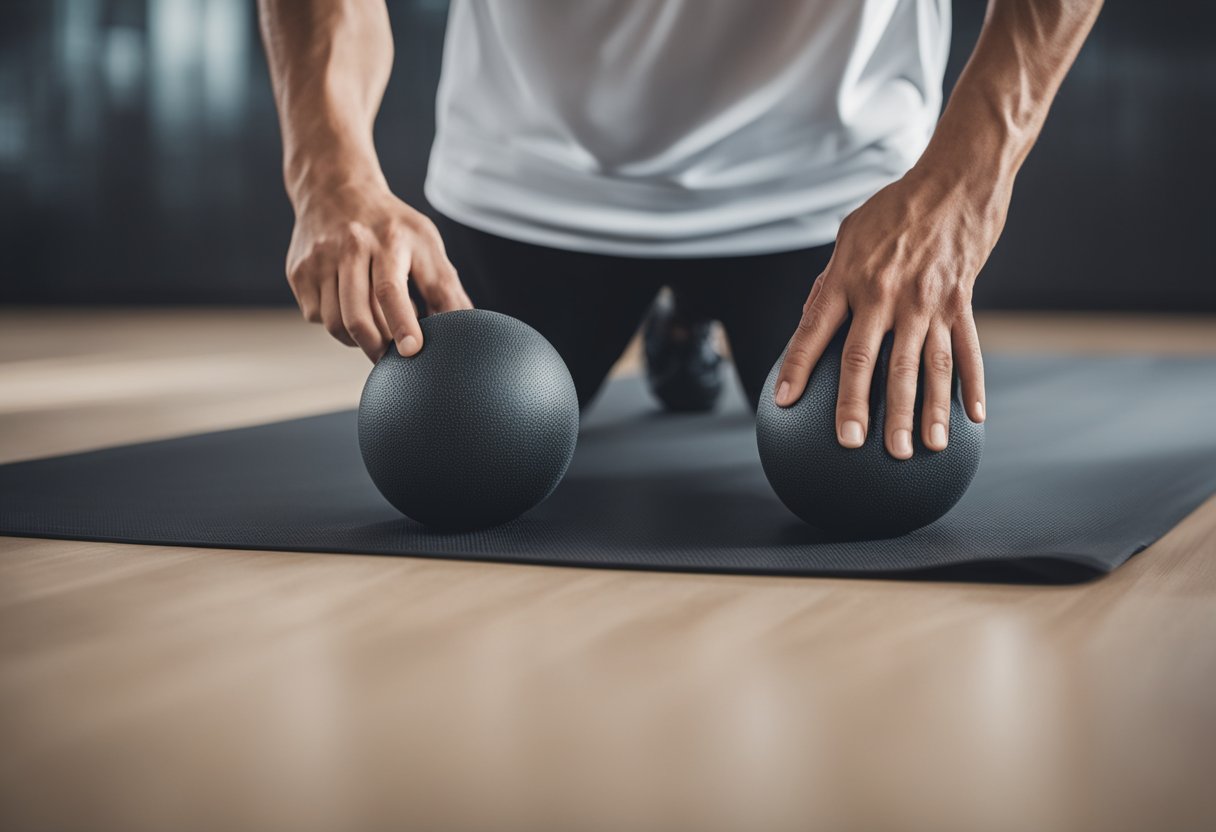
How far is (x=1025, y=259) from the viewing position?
5.54 metres

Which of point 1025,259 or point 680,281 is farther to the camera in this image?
point 1025,259

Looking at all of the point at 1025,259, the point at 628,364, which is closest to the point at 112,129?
the point at 628,364

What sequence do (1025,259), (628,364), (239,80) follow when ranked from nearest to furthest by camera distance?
(628,364)
(1025,259)
(239,80)

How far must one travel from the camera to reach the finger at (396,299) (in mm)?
1386

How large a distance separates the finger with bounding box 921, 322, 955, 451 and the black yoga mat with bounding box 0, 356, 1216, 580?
12 centimetres

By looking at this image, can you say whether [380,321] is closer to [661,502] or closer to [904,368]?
[661,502]

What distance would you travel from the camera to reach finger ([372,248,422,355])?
1.39 metres

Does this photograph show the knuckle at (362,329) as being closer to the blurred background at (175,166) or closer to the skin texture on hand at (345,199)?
the skin texture on hand at (345,199)

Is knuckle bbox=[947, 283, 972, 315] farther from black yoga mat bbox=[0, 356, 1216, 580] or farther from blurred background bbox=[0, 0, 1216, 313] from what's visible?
blurred background bbox=[0, 0, 1216, 313]

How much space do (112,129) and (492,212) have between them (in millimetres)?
4758

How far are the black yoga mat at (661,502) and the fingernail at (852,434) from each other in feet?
0.39

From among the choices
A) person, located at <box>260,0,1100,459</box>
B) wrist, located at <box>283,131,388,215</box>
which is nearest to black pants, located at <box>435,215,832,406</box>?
person, located at <box>260,0,1100,459</box>

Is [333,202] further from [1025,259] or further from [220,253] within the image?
[220,253]

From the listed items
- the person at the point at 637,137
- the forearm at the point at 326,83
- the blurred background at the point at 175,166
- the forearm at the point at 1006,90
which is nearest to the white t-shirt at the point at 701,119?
the person at the point at 637,137
